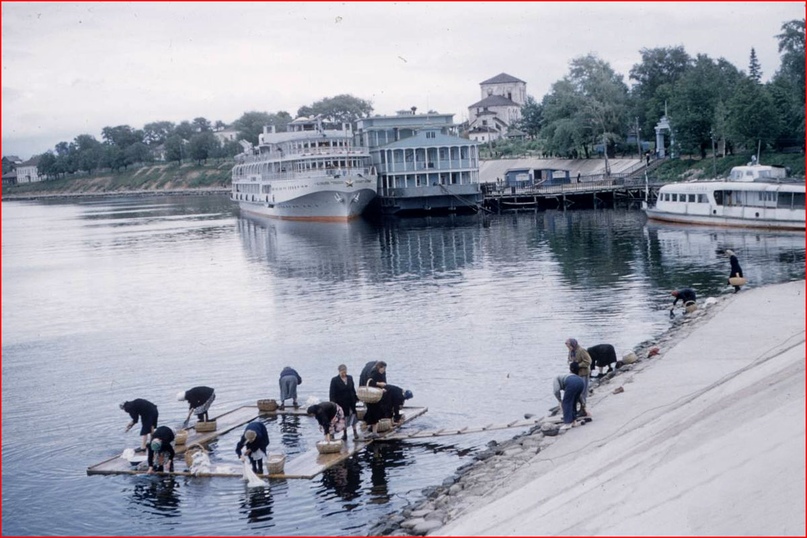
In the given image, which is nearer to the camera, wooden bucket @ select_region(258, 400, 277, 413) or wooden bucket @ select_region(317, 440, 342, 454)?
wooden bucket @ select_region(317, 440, 342, 454)

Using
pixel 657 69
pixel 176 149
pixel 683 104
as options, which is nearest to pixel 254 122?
pixel 176 149

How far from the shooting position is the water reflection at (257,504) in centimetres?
1459

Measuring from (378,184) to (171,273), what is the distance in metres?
40.0

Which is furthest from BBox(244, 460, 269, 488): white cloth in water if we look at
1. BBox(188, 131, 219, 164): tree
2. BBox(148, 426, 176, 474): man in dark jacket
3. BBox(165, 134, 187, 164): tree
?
BBox(165, 134, 187, 164): tree

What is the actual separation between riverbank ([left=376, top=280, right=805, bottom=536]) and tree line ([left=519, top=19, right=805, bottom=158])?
6261cm

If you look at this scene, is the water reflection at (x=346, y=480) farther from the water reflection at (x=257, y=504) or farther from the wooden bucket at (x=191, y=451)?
the wooden bucket at (x=191, y=451)

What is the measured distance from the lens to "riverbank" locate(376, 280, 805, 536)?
1011 cm

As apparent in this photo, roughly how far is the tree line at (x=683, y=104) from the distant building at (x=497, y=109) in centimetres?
4837

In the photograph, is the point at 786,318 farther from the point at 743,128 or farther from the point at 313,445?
the point at 743,128

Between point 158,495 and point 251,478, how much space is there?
160 centimetres

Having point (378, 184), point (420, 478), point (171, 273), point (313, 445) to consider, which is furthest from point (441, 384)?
point (378, 184)

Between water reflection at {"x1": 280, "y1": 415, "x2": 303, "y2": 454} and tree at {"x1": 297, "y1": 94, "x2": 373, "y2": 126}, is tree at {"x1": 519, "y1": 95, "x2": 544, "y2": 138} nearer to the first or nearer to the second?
tree at {"x1": 297, "y1": 94, "x2": 373, "y2": 126}

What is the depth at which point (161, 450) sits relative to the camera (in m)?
16.6

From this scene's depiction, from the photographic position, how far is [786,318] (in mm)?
24125
